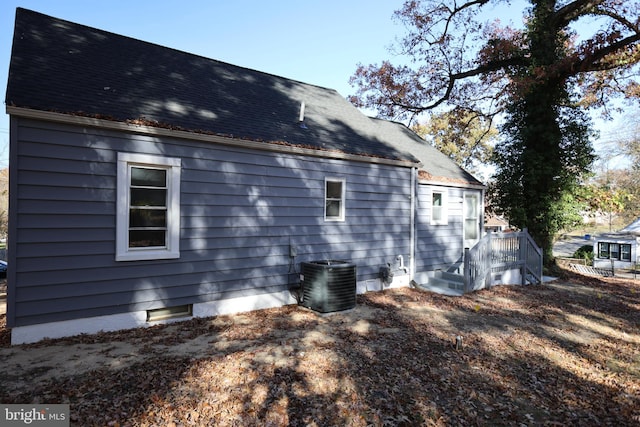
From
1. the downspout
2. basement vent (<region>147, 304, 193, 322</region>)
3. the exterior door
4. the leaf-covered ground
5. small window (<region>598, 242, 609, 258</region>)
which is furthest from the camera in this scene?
small window (<region>598, 242, 609, 258</region>)

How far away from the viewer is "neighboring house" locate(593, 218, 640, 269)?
75.4 ft

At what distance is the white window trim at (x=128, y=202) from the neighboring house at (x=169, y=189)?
0.07ft

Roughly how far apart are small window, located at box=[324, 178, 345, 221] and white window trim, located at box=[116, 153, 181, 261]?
332 cm

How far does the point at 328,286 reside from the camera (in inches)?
264

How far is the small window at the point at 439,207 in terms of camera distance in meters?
10.6

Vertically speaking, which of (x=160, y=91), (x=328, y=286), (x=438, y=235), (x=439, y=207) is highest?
(x=160, y=91)

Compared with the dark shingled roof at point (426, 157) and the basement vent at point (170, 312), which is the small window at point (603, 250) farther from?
the basement vent at point (170, 312)

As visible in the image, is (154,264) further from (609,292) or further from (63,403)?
(609,292)

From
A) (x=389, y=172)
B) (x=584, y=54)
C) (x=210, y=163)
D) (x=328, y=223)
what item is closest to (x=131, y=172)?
(x=210, y=163)

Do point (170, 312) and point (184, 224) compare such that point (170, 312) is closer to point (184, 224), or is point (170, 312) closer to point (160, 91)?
point (184, 224)

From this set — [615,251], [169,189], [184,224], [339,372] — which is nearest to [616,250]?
[615,251]

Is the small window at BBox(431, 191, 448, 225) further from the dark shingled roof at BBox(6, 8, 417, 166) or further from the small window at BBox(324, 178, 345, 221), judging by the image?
the small window at BBox(324, 178, 345, 221)

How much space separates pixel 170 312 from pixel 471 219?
371 inches

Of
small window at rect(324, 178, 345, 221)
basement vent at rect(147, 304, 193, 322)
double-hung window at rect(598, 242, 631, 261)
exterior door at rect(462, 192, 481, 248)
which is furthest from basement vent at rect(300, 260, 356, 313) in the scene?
double-hung window at rect(598, 242, 631, 261)
